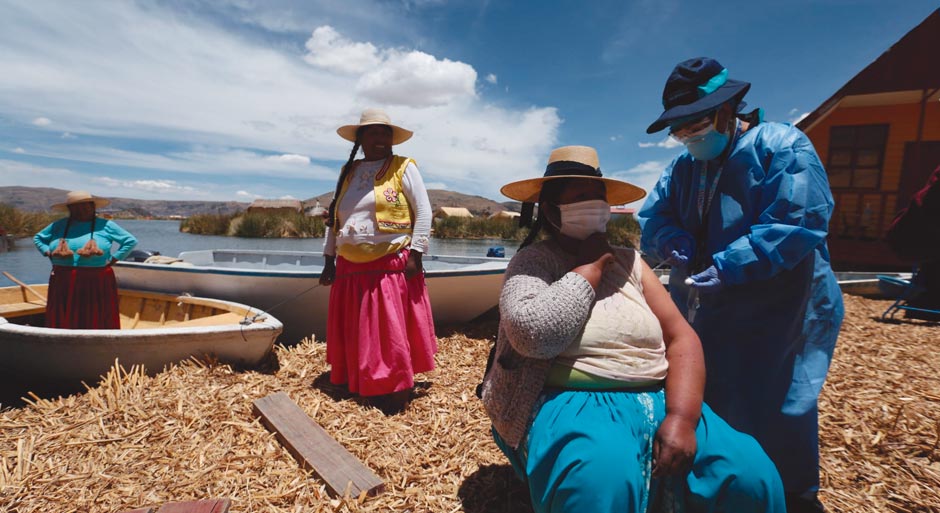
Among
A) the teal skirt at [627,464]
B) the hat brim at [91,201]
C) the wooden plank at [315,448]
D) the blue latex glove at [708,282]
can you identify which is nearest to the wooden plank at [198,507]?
the wooden plank at [315,448]

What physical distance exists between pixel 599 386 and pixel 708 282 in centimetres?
68

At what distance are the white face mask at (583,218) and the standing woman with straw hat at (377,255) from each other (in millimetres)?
1808

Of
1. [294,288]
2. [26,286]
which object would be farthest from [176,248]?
[294,288]

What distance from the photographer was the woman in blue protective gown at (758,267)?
175 cm

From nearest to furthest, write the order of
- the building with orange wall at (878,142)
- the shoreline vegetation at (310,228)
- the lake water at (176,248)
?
the lake water at (176,248)
the building with orange wall at (878,142)
the shoreline vegetation at (310,228)

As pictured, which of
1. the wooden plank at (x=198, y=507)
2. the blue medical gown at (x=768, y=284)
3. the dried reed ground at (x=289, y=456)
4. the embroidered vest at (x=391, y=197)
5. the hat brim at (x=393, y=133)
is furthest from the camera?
the hat brim at (x=393, y=133)

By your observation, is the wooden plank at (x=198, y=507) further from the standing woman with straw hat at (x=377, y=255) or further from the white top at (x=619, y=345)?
the white top at (x=619, y=345)

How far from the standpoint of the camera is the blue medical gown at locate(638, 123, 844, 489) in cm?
174

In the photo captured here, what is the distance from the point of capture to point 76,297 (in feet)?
15.6

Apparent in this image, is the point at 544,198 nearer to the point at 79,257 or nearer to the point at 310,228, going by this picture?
the point at 79,257

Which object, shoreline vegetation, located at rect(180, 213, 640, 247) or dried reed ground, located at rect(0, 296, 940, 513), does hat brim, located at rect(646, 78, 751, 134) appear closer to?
dried reed ground, located at rect(0, 296, 940, 513)

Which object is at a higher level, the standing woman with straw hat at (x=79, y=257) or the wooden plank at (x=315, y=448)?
the standing woman with straw hat at (x=79, y=257)

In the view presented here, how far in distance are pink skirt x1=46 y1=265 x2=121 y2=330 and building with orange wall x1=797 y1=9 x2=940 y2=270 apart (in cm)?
1651

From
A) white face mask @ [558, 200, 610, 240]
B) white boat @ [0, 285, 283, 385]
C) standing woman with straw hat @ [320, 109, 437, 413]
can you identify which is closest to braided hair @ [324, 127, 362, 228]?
standing woman with straw hat @ [320, 109, 437, 413]
